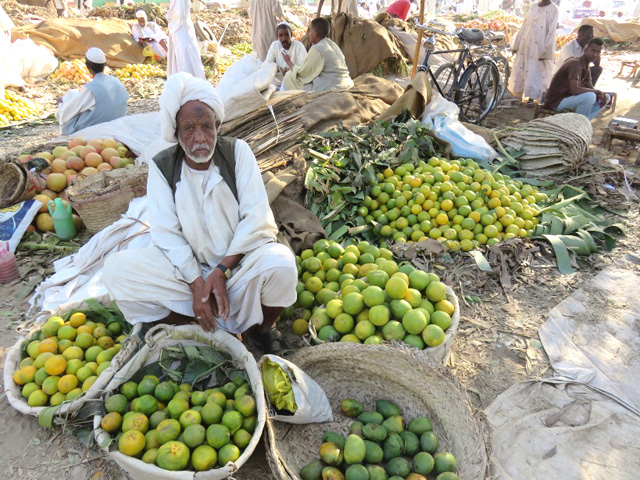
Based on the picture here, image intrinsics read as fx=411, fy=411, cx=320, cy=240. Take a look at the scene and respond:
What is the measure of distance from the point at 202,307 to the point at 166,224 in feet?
1.81

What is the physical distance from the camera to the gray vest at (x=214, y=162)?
2.42 meters

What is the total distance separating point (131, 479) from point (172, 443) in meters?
0.53

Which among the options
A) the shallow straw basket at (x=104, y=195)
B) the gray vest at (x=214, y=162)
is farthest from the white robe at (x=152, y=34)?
the gray vest at (x=214, y=162)

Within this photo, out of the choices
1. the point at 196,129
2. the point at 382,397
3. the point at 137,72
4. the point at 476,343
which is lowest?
the point at 476,343

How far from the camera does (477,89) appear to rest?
725cm

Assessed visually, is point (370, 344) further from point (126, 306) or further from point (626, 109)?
point (626, 109)

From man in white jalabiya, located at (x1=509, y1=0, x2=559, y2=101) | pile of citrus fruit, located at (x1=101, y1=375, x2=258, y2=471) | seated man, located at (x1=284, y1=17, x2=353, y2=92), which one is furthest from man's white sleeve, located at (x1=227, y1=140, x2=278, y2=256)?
man in white jalabiya, located at (x1=509, y1=0, x2=559, y2=101)

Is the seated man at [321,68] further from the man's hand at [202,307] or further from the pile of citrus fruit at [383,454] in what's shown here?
the pile of citrus fruit at [383,454]

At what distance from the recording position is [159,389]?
6.45 ft

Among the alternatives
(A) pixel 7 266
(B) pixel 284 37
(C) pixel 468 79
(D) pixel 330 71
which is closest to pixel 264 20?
(B) pixel 284 37

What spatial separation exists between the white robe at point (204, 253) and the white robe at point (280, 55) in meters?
4.27

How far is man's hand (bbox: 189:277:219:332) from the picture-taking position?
2.24 metres

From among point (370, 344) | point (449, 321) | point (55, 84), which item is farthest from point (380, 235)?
point (55, 84)

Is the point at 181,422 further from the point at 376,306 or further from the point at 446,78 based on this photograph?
the point at 446,78
